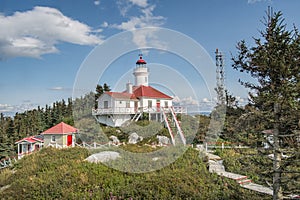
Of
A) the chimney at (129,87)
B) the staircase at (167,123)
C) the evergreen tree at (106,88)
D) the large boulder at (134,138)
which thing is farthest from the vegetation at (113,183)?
the evergreen tree at (106,88)

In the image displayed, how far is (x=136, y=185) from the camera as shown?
29.6 ft

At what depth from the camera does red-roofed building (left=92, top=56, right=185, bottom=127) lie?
75.6 ft

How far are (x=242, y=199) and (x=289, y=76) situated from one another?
3711mm

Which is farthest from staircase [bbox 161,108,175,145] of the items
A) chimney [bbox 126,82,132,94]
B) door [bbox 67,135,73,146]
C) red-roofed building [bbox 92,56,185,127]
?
door [bbox 67,135,73,146]

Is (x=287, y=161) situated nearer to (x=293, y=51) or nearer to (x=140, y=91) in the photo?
(x=293, y=51)

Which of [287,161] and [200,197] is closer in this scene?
[287,161]

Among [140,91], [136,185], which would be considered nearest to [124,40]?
[136,185]

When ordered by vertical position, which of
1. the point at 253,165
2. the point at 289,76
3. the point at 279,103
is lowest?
the point at 253,165

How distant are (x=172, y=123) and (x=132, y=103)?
4.86 metres

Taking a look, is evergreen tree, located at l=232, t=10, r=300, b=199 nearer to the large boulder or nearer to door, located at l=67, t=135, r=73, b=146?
the large boulder

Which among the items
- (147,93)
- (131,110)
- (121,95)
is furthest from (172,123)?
(121,95)

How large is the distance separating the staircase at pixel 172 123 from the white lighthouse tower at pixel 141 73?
5.22 m

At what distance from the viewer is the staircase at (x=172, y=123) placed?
59.7 feet

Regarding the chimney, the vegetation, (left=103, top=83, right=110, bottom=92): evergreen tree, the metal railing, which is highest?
(left=103, top=83, right=110, bottom=92): evergreen tree
